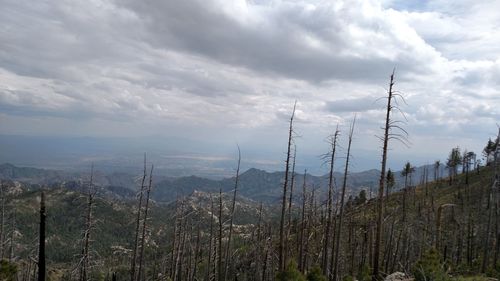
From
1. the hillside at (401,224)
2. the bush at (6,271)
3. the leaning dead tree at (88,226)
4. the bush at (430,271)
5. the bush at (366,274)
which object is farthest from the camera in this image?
the hillside at (401,224)

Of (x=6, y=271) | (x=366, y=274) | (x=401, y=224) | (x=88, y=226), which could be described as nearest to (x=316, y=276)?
(x=366, y=274)

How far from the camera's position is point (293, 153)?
106 feet

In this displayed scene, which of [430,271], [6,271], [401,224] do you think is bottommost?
[401,224]

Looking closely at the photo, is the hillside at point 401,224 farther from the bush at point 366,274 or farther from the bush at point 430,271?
the bush at point 430,271

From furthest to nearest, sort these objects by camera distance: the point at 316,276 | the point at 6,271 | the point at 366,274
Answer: the point at 366,274, the point at 316,276, the point at 6,271

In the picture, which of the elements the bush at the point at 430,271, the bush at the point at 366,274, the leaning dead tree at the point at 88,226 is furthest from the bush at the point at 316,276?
the leaning dead tree at the point at 88,226

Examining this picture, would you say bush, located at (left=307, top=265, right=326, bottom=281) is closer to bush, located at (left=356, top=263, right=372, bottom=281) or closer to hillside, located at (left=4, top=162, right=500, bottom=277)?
bush, located at (left=356, top=263, right=372, bottom=281)

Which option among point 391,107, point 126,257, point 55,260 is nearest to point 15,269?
point 391,107

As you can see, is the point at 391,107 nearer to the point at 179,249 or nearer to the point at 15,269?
the point at 15,269

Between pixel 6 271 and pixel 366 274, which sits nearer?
pixel 6 271

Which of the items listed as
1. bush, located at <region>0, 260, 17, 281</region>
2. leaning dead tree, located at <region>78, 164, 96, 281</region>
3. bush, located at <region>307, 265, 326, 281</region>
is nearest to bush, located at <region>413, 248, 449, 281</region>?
bush, located at <region>307, 265, 326, 281</region>

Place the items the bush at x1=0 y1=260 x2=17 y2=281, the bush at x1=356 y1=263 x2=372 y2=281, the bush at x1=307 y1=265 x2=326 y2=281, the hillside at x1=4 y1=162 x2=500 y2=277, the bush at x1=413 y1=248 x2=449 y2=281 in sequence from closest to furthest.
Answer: the bush at x1=413 y1=248 x2=449 y2=281
the bush at x1=0 y1=260 x2=17 y2=281
the bush at x1=307 y1=265 x2=326 y2=281
the bush at x1=356 y1=263 x2=372 y2=281
the hillside at x1=4 y1=162 x2=500 y2=277

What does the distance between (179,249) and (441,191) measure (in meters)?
70.6

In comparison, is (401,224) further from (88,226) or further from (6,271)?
(6,271)
